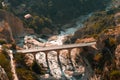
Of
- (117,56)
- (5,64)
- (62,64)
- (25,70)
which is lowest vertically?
(62,64)

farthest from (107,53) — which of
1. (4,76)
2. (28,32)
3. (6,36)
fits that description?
(28,32)

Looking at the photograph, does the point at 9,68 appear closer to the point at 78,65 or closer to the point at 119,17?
the point at 78,65

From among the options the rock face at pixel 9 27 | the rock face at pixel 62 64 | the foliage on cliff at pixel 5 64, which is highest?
the foliage on cliff at pixel 5 64

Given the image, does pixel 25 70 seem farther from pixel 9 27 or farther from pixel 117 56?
pixel 9 27

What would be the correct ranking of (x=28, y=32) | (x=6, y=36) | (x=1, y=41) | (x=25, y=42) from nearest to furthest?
(x=1, y=41) → (x=6, y=36) → (x=25, y=42) → (x=28, y=32)

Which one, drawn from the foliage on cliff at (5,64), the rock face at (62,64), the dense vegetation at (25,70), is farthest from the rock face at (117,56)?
the foliage on cliff at (5,64)

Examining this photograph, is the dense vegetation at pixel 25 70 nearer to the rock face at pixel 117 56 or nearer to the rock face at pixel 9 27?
the rock face at pixel 117 56

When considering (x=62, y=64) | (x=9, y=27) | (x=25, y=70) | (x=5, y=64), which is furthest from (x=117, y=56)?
(x=9, y=27)

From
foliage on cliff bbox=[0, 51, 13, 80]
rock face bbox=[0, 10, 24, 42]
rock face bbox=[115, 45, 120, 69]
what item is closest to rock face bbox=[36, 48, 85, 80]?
rock face bbox=[115, 45, 120, 69]
